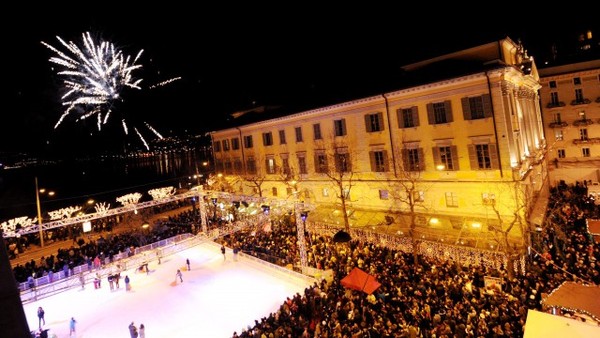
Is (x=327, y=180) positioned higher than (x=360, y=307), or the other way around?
(x=327, y=180)

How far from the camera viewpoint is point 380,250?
20.5m

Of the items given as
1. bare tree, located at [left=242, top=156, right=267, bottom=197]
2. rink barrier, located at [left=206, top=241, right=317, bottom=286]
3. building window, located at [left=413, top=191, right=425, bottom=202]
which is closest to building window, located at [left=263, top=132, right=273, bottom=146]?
bare tree, located at [left=242, top=156, right=267, bottom=197]

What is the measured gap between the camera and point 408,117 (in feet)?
79.5

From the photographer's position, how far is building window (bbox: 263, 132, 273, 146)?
3419 centimetres

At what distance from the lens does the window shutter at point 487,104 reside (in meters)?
20.6

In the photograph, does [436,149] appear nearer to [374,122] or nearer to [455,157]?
[455,157]

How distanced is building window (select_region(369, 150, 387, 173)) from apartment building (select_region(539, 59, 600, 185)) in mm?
24025

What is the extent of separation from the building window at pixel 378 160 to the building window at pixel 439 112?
14.2 ft

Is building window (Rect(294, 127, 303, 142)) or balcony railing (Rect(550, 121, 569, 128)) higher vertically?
building window (Rect(294, 127, 303, 142))

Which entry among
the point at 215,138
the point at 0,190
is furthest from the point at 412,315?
the point at 0,190

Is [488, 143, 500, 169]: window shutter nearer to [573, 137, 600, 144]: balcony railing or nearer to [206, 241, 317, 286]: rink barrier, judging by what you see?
[206, 241, 317, 286]: rink barrier

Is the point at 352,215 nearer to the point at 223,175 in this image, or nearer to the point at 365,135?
the point at 365,135

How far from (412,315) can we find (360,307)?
2221 mm

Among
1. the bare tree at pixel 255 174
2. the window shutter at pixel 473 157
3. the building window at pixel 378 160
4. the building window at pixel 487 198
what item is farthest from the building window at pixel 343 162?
the building window at pixel 487 198
